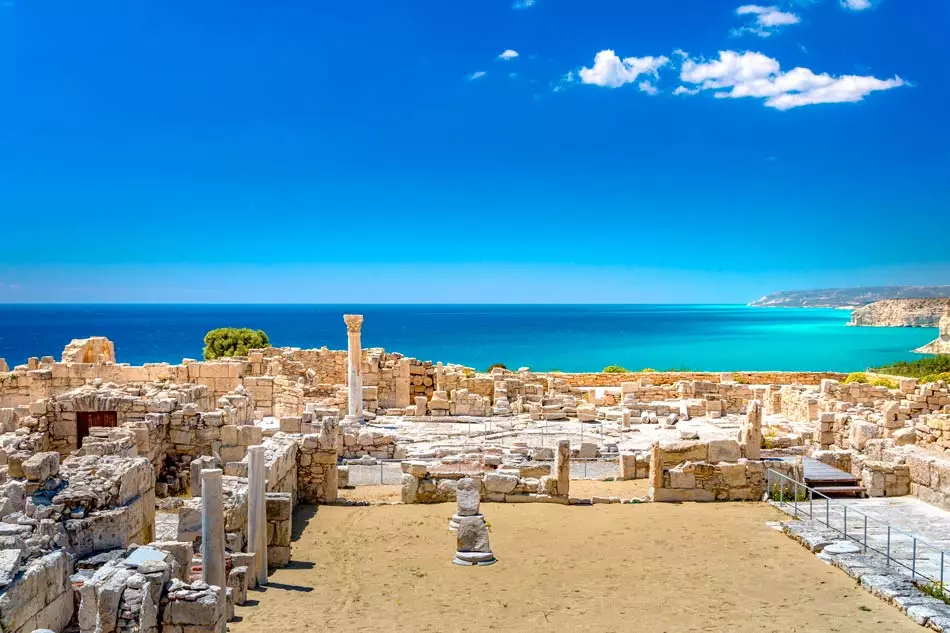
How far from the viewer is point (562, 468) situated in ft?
48.4

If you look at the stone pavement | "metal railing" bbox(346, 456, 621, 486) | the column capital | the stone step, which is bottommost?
"metal railing" bbox(346, 456, 621, 486)

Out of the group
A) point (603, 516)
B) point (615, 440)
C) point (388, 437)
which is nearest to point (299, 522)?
point (603, 516)

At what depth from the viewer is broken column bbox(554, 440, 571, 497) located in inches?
581

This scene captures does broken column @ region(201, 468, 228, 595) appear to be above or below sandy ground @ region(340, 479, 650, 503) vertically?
above

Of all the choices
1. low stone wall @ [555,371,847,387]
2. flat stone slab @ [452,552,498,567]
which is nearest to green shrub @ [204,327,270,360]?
low stone wall @ [555,371,847,387]

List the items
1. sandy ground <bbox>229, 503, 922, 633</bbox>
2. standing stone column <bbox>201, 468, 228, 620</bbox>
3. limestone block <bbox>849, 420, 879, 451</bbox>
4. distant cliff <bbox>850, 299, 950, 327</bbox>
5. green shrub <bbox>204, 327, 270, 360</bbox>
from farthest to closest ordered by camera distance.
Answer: distant cliff <bbox>850, 299, 950, 327</bbox> < green shrub <bbox>204, 327, 270, 360</bbox> < limestone block <bbox>849, 420, 879, 451</bbox> < sandy ground <bbox>229, 503, 922, 633</bbox> < standing stone column <bbox>201, 468, 228, 620</bbox>

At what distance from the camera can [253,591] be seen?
9.66 metres

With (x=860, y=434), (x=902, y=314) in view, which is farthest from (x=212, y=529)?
(x=902, y=314)

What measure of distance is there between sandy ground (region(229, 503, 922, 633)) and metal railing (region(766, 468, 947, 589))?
69 centimetres

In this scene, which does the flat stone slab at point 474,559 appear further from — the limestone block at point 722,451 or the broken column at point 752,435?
the broken column at point 752,435

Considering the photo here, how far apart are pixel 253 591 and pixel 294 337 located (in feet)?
406

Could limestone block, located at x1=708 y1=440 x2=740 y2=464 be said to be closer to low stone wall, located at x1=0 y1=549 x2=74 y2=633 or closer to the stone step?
the stone step

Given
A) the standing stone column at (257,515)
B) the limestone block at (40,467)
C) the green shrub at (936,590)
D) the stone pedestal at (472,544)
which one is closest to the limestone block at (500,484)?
the stone pedestal at (472,544)

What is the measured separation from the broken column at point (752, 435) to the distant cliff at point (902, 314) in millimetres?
127912
